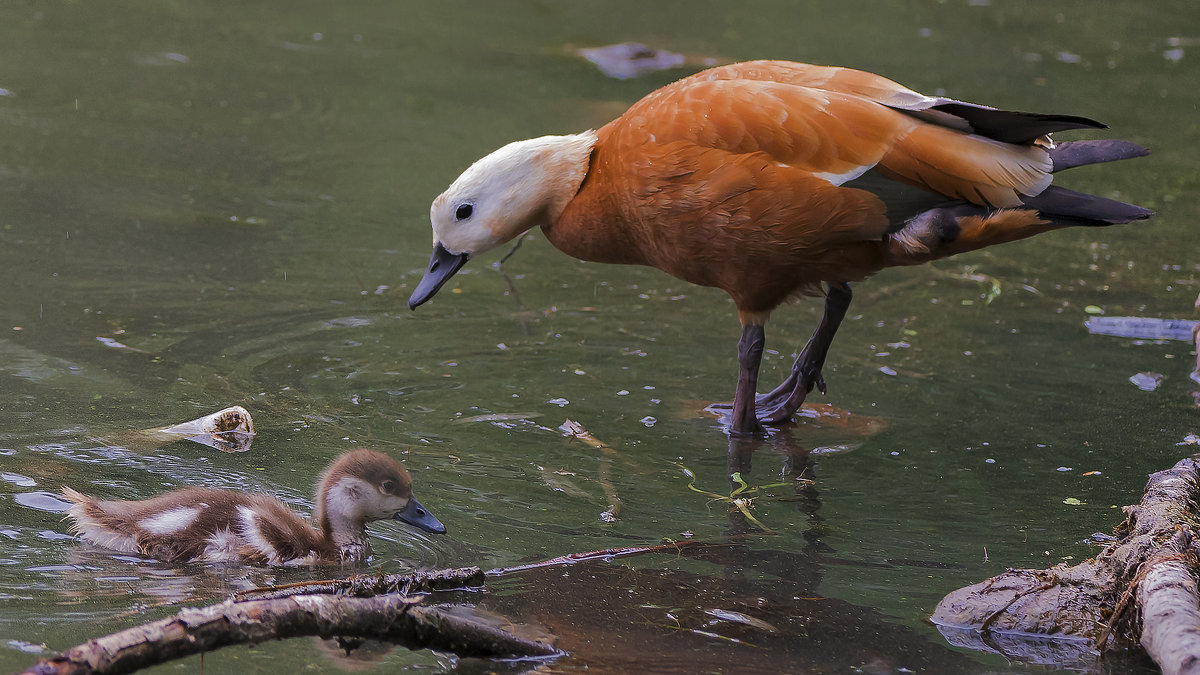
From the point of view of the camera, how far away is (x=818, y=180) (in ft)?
15.5

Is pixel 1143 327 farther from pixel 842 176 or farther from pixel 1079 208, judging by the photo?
pixel 842 176

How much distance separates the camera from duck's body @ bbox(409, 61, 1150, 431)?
4.74 m

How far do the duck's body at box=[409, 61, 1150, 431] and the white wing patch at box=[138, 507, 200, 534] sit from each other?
211cm

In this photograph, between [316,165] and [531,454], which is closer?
[531,454]

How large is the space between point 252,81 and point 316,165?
1.84 m

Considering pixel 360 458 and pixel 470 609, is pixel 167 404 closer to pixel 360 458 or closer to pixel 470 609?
pixel 360 458

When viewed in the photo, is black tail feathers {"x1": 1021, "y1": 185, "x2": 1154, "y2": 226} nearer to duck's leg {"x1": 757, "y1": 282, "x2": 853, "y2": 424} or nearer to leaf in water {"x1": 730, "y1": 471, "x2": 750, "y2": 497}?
duck's leg {"x1": 757, "y1": 282, "x2": 853, "y2": 424}

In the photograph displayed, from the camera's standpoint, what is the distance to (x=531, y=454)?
16.1ft

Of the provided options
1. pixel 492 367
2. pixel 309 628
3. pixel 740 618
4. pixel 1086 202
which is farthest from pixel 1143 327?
pixel 309 628

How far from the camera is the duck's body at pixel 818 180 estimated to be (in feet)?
15.5

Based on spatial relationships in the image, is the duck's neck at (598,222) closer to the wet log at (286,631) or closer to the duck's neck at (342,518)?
the duck's neck at (342,518)

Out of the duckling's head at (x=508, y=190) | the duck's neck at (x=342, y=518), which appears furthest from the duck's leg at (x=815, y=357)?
the duck's neck at (x=342, y=518)

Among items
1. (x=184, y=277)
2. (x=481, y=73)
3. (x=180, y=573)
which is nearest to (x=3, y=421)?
(x=180, y=573)

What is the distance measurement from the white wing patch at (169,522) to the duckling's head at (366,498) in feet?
1.38
